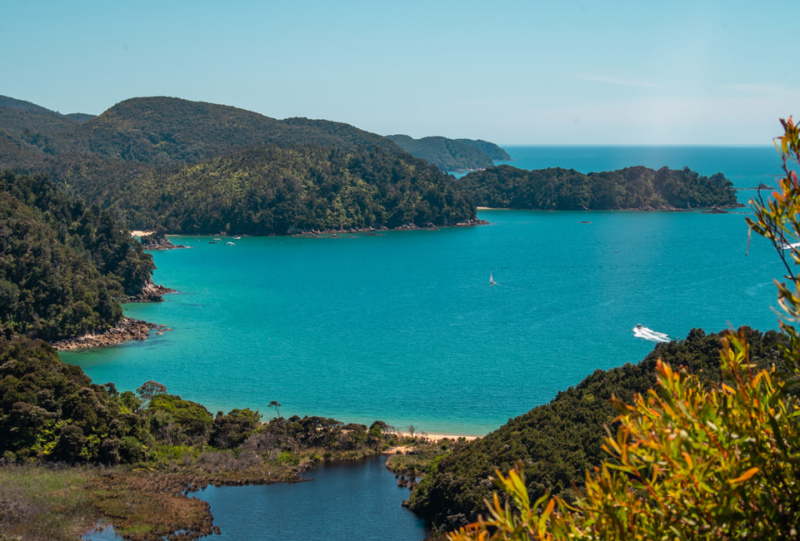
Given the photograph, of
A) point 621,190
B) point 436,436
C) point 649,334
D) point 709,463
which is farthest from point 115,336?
point 621,190

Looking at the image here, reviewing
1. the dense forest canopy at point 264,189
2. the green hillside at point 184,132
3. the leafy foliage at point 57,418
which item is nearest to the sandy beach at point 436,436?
the leafy foliage at point 57,418

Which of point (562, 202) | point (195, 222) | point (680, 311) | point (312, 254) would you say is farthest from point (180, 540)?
point (562, 202)

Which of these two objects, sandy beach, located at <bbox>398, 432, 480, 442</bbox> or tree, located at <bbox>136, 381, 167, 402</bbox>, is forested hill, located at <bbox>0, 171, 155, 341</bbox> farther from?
sandy beach, located at <bbox>398, 432, 480, 442</bbox>

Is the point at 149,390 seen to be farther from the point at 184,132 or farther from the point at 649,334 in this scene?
the point at 184,132

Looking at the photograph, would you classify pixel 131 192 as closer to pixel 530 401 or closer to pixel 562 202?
pixel 562 202

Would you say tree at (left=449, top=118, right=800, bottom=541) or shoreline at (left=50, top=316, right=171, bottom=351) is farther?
shoreline at (left=50, top=316, right=171, bottom=351)

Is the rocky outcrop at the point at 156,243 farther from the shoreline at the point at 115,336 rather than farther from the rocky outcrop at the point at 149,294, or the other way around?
the shoreline at the point at 115,336

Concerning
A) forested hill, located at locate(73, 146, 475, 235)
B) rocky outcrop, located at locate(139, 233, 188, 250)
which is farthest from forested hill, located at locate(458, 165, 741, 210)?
rocky outcrop, located at locate(139, 233, 188, 250)
